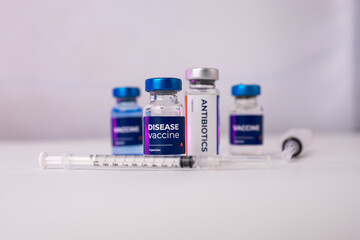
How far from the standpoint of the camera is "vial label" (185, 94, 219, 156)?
86 centimetres

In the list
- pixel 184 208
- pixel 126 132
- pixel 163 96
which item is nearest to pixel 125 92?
pixel 126 132

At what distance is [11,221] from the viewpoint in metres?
0.53

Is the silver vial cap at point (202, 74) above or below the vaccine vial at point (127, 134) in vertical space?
above

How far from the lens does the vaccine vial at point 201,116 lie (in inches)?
33.8

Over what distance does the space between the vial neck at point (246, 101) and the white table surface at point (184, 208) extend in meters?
0.47
